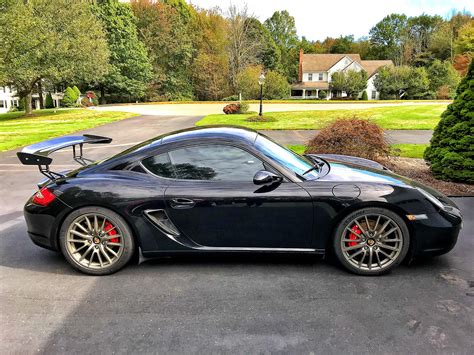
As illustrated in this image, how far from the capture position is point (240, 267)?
372 centimetres

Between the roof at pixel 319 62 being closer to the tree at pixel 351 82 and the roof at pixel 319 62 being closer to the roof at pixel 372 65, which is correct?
the roof at pixel 372 65

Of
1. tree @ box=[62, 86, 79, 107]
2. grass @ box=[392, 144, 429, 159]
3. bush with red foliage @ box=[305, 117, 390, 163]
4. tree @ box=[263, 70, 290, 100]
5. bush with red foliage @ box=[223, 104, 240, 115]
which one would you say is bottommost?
grass @ box=[392, 144, 429, 159]

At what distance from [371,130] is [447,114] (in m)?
1.47

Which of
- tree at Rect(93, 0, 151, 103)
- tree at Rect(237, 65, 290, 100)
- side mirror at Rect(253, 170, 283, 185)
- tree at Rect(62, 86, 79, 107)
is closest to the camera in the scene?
side mirror at Rect(253, 170, 283, 185)

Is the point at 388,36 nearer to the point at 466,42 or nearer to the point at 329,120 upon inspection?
the point at 466,42

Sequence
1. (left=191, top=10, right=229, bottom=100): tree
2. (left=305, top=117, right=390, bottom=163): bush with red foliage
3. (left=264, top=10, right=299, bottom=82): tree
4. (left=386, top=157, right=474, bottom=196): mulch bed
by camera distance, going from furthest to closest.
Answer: (left=264, top=10, right=299, bottom=82): tree
(left=191, top=10, right=229, bottom=100): tree
(left=305, top=117, right=390, bottom=163): bush with red foliage
(left=386, top=157, right=474, bottom=196): mulch bed

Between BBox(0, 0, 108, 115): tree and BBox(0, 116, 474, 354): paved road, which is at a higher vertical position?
BBox(0, 0, 108, 115): tree

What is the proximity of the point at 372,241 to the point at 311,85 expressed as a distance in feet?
202

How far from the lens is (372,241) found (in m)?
3.43

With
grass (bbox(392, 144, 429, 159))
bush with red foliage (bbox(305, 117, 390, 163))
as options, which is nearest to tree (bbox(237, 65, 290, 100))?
grass (bbox(392, 144, 429, 159))

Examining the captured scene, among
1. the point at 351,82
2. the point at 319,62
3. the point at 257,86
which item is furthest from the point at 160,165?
the point at 319,62

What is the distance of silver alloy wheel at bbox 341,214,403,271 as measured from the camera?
11.2ft

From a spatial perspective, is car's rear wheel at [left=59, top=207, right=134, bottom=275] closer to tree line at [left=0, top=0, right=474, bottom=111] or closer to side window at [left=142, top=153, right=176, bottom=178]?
side window at [left=142, top=153, right=176, bottom=178]

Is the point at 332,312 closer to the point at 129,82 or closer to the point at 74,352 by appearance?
the point at 74,352
